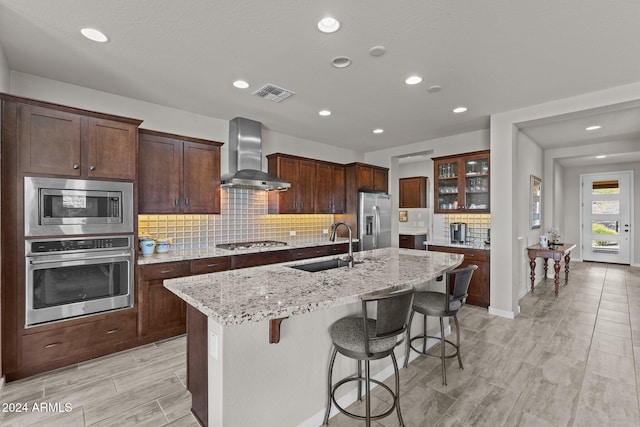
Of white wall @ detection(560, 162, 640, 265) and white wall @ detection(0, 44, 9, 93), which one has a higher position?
white wall @ detection(0, 44, 9, 93)

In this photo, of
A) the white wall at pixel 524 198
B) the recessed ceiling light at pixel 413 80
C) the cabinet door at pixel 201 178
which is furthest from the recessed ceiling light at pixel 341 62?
the white wall at pixel 524 198

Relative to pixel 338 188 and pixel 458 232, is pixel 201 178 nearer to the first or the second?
pixel 338 188

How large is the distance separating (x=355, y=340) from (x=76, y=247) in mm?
2639

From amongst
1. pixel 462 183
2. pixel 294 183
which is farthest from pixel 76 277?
pixel 462 183

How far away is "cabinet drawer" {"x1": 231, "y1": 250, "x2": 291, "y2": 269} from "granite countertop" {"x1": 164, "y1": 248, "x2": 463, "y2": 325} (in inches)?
54.5

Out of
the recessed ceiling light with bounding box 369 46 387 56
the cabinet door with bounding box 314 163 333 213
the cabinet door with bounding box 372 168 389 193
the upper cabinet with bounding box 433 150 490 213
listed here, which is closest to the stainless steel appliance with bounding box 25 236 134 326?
the recessed ceiling light with bounding box 369 46 387 56

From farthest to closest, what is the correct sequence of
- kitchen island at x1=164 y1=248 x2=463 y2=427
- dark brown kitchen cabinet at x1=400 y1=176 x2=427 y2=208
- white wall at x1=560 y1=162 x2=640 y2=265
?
white wall at x1=560 y1=162 x2=640 y2=265
dark brown kitchen cabinet at x1=400 y1=176 x2=427 y2=208
kitchen island at x1=164 y1=248 x2=463 y2=427

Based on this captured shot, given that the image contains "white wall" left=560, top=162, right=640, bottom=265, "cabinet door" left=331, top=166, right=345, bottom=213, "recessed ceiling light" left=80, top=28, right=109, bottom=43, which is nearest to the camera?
"recessed ceiling light" left=80, top=28, right=109, bottom=43

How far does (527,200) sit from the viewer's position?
520 cm

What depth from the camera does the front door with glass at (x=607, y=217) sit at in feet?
24.5

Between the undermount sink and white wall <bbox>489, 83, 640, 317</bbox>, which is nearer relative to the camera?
the undermount sink

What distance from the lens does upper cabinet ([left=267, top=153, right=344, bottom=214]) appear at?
15.5ft

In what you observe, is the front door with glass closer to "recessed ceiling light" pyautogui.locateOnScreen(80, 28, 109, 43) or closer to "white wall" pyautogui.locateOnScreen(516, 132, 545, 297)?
"white wall" pyautogui.locateOnScreen(516, 132, 545, 297)

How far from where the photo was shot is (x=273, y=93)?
334 centimetres
